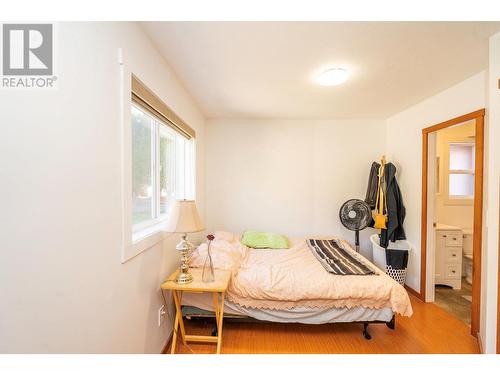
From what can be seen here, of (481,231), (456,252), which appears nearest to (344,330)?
(481,231)

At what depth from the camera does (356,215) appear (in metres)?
3.04

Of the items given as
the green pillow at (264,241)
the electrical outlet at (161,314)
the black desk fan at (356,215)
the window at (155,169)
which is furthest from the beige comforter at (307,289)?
the black desk fan at (356,215)

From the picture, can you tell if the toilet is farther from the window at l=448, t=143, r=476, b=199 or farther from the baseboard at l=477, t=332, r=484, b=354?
the baseboard at l=477, t=332, r=484, b=354

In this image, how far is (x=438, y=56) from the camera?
5.61ft

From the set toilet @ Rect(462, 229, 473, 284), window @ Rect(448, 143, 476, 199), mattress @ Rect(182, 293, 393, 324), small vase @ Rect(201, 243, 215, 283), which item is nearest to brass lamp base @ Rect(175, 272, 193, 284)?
small vase @ Rect(201, 243, 215, 283)

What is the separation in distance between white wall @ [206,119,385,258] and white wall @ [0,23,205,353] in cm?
216

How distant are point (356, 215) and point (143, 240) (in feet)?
8.98

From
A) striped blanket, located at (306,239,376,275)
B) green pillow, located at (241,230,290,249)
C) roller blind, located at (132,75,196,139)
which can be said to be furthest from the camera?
green pillow, located at (241,230,290,249)

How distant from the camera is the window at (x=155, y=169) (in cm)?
172

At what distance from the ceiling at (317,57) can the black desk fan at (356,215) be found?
1.37 metres

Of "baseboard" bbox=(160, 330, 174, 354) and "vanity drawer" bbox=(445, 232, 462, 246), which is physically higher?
"vanity drawer" bbox=(445, 232, 462, 246)

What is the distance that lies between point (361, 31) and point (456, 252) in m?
3.23

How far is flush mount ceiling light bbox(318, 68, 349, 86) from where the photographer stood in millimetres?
1901
